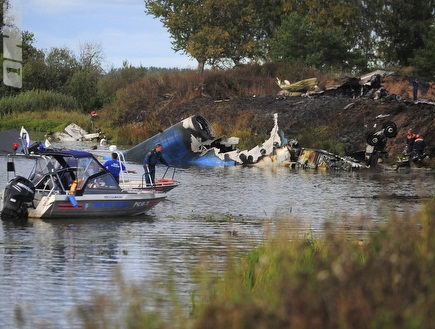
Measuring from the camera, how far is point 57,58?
3986 inches

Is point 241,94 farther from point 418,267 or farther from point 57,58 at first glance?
point 418,267

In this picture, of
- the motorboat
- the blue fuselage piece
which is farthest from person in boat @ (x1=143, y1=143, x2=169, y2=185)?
the blue fuselage piece

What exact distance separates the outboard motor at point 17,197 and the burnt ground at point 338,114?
3214cm

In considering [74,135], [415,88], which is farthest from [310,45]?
[74,135]

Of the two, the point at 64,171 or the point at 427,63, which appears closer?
the point at 64,171

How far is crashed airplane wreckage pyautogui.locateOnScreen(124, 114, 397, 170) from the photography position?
50.0m

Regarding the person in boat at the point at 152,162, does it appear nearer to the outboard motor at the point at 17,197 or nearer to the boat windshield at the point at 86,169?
the boat windshield at the point at 86,169

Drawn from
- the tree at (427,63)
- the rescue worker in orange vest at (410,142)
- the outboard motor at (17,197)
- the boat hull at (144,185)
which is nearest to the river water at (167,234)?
the outboard motor at (17,197)

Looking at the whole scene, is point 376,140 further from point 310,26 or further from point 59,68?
point 59,68

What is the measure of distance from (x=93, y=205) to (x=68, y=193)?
74cm

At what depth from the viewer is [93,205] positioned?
25094 millimetres

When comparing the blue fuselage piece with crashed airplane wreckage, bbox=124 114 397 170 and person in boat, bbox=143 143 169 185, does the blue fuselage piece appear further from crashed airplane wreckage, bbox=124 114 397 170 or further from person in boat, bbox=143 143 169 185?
person in boat, bbox=143 143 169 185

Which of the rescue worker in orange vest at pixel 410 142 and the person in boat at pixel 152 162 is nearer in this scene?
the person in boat at pixel 152 162

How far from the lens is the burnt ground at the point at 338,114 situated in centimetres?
5469
